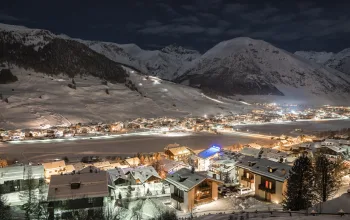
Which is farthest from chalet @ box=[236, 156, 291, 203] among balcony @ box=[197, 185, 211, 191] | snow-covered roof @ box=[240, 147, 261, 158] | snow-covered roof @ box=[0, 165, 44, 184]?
snow-covered roof @ box=[0, 165, 44, 184]

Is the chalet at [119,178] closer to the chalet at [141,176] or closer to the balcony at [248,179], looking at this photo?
the chalet at [141,176]

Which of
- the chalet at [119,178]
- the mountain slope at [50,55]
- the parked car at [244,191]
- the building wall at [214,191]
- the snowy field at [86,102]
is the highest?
the mountain slope at [50,55]

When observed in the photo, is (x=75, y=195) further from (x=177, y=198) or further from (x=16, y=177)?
(x=177, y=198)

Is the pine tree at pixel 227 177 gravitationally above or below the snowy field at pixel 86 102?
below

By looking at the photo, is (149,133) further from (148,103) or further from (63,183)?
(63,183)

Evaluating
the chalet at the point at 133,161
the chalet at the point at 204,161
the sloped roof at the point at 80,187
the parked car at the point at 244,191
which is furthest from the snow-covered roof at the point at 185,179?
the chalet at the point at 133,161

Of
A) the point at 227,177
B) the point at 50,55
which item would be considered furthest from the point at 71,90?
the point at 227,177

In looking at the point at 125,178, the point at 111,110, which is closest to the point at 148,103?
the point at 111,110
